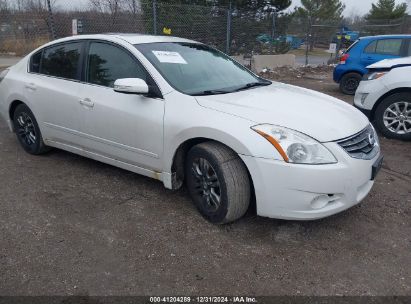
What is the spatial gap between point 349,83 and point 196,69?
24.4 ft

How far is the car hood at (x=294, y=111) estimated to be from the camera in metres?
3.02

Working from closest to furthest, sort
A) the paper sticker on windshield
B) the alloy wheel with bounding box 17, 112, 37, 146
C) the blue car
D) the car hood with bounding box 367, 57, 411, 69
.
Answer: the paper sticker on windshield
the alloy wheel with bounding box 17, 112, 37, 146
the car hood with bounding box 367, 57, 411, 69
the blue car

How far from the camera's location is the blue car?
954 centimetres

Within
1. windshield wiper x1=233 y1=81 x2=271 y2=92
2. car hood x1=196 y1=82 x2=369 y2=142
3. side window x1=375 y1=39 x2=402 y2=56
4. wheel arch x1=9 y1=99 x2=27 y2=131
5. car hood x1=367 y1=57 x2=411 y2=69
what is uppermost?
side window x1=375 y1=39 x2=402 y2=56

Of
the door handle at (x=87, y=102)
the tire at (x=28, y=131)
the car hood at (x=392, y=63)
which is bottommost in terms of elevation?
the tire at (x=28, y=131)

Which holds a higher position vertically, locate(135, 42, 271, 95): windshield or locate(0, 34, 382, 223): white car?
locate(135, 42, 271, 95): windshield

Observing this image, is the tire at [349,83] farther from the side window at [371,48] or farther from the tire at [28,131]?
the tire at [28,131]

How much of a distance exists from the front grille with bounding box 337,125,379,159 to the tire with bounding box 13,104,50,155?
3554 millimetres

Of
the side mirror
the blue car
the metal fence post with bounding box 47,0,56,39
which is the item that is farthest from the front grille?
the metal fence post with bounding box 47,0,56,39

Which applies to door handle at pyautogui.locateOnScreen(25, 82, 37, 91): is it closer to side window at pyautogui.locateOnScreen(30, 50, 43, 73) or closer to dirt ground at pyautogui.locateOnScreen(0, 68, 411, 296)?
side window at pyautogui.locateOnScreen(30, 50, 43, 73)

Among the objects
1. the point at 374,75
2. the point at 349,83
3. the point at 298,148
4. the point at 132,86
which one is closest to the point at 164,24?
the point at 349,83

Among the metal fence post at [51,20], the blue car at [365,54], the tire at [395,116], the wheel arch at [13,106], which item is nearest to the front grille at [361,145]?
the tire at [395,116]

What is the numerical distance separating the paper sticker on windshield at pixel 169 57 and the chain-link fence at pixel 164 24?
20.4 feet

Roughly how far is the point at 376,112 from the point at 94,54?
4.18 m
